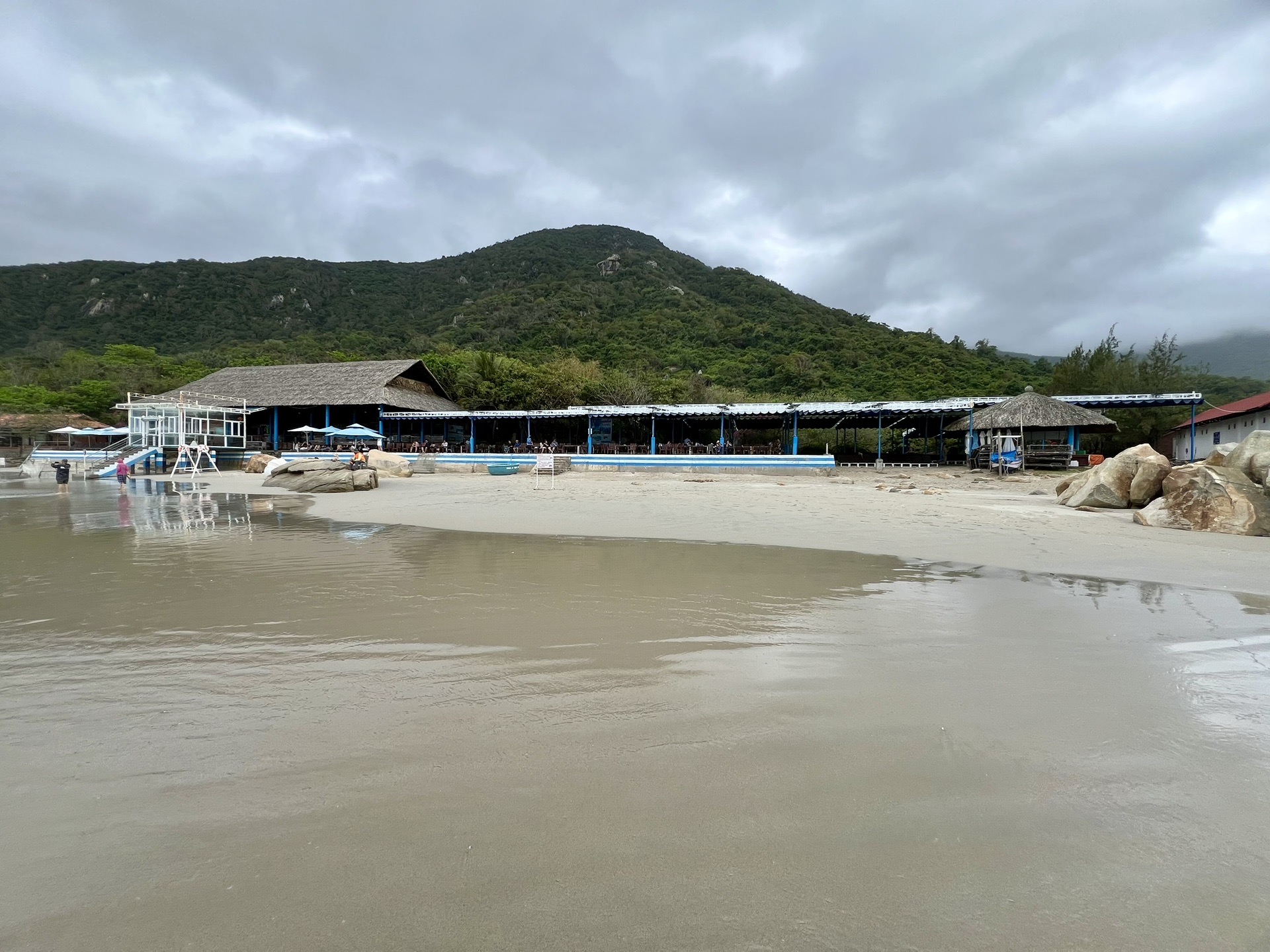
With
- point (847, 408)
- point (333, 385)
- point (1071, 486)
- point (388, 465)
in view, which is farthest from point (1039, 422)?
point (333, 385)

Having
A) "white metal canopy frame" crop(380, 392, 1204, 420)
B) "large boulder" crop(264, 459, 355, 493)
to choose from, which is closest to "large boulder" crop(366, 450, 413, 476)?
"large boulder" crop(264, 459, 355, 493)

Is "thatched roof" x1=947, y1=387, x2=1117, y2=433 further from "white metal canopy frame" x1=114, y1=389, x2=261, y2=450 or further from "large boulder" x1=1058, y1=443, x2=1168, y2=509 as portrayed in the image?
"white metal canopy frame" x1=114, y1=389, x2=261, y2=450

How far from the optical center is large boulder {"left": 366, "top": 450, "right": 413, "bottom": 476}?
23.4 meters

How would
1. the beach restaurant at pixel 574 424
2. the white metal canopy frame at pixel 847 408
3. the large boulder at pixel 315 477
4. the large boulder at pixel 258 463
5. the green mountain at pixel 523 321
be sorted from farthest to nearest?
1. the green mountain at pixel 523 321
2. the large boulder at pixel 258 463
3. the beach restaurant at pixel 574 424
4. the white metal canopy frame at pixel 847 408
5. the large boulder at pixel 315 477

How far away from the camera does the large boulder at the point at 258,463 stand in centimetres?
2656

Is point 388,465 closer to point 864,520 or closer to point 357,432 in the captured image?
point 357,432

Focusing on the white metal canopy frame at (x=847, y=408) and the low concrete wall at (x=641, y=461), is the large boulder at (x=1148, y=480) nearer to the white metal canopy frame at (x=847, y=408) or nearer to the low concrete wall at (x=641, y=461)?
the white metal canopy frame at (x=847, y=408)

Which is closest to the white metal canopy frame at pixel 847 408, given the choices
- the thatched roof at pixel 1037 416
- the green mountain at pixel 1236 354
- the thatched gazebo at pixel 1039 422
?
the thatched gazebo at pixel 1039 422

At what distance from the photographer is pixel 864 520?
10.5 m

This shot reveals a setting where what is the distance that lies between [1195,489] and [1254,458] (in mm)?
1647

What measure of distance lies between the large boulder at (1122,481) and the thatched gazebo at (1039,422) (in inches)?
410

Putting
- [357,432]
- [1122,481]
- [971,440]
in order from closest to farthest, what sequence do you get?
1. [1122,481]
2. [971,440]
3. [357,432]

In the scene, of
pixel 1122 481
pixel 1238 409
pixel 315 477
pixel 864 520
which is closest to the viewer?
pixel 864 520

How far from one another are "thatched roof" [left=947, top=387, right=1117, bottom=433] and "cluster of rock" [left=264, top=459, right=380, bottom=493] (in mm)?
21373
